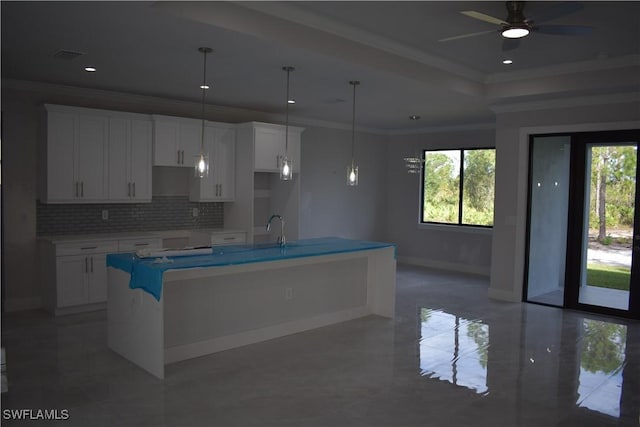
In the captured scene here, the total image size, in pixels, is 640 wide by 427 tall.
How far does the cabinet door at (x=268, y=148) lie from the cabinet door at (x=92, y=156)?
2.04m

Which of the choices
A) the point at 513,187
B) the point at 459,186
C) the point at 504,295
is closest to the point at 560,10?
the point at 513,187

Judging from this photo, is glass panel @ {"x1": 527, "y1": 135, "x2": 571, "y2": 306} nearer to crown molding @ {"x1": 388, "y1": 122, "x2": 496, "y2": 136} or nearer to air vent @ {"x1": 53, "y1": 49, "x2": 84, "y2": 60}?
crown molding @ {"x1": 388, "y1": 122, "x2": 496, "y2": 136}

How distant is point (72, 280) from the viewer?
596 cm

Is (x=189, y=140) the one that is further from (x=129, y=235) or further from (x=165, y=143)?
(x=129, y=235)

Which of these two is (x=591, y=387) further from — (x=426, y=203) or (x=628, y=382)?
(x=426, y=203)

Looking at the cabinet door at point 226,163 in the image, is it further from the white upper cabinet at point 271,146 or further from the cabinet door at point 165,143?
the cabinet door at point 165,143

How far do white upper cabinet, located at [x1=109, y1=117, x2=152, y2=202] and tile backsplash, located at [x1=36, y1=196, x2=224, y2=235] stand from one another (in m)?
0.31

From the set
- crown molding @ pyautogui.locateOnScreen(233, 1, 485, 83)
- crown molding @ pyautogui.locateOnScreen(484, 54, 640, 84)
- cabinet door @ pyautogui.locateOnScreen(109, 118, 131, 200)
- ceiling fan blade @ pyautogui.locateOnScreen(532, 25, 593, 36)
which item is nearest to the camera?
ceiling fan blade @ pyautogui.locateOnScreen(532, 25, 593, 36)

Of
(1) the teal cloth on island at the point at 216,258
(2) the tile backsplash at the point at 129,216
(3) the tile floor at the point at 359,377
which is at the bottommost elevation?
(3) the tile floor at the point at 359,377

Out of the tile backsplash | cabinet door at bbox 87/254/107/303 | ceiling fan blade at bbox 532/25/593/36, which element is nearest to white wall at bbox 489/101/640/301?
ceiling fan blade at bbox 532/25/593/36

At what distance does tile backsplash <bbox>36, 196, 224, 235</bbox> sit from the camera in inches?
252

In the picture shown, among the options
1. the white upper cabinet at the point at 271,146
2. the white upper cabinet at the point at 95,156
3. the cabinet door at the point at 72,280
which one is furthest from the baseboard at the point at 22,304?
the white upper cabinet at the point at 271,146

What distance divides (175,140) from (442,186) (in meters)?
5.10

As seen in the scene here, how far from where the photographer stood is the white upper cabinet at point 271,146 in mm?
7508
